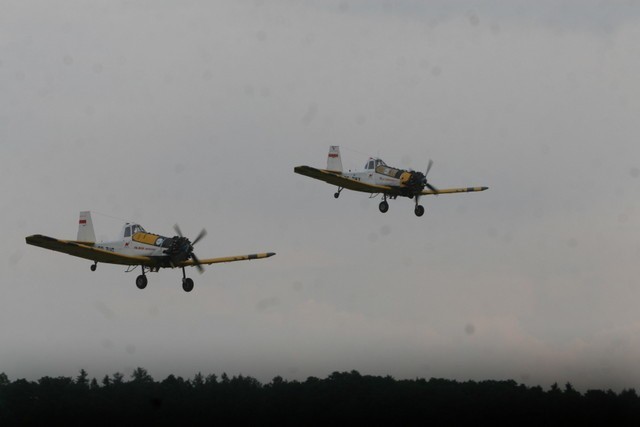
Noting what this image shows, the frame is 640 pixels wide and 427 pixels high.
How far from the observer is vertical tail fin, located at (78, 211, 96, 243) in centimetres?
9444

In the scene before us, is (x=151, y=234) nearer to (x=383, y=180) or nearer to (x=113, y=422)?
(x=113, y=422)

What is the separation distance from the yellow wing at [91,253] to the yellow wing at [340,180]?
671 inches

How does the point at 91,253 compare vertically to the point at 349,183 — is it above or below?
below

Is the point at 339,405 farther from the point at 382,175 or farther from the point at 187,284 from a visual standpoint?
the point at 382,175

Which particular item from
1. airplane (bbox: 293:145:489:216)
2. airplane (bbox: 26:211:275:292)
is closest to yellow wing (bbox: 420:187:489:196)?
airplane (bbox: 293:145:489:216)

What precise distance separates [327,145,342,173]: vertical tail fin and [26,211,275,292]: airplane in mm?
17732

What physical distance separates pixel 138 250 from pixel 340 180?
19830 mm

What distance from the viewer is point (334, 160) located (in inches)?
4333

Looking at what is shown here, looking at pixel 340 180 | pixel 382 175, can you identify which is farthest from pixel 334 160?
pixel 382 175

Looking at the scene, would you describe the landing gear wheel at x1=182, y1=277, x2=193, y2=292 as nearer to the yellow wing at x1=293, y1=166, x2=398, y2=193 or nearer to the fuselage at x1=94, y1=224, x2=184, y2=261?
the fuselage at x1=94, y1=224, x2=184, y2=261

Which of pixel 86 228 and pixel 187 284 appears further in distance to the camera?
pixel 86 228

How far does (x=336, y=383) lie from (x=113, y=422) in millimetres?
15089

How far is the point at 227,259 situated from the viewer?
3765 inches

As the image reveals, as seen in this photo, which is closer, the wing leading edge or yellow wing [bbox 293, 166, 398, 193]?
the wing leading edge
